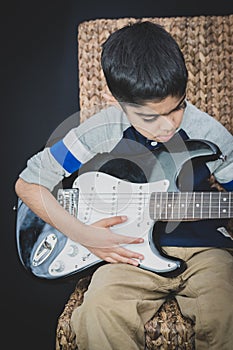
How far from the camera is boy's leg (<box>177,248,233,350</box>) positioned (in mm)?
1491

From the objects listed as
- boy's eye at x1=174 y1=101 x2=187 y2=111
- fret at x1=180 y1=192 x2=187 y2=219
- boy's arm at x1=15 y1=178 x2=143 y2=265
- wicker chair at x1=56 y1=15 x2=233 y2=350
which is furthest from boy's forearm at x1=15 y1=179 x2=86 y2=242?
boy's eye at x1=174 y1=101 x2=187 y2=111

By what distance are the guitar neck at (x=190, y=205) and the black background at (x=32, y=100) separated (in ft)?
1.11

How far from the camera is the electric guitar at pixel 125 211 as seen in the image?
1.58 meters

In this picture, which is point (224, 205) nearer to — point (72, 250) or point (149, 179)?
point (149, 179)

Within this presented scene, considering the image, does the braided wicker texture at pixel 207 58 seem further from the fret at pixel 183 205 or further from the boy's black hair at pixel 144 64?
the fret at pixel 183 205

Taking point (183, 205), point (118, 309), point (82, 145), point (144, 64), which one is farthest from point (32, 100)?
point (118, 309)

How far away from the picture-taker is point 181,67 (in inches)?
63.7

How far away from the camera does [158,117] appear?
1.61 metres

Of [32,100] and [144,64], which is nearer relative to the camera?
[144,64]

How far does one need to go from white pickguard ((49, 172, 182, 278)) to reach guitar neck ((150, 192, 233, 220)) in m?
0.02

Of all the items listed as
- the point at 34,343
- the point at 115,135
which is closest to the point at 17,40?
the point at 115,135

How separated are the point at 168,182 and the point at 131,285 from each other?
0.25m

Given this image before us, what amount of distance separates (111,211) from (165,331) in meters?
0.32

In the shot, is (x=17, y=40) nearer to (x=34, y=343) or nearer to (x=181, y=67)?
(x=181, y=67)
